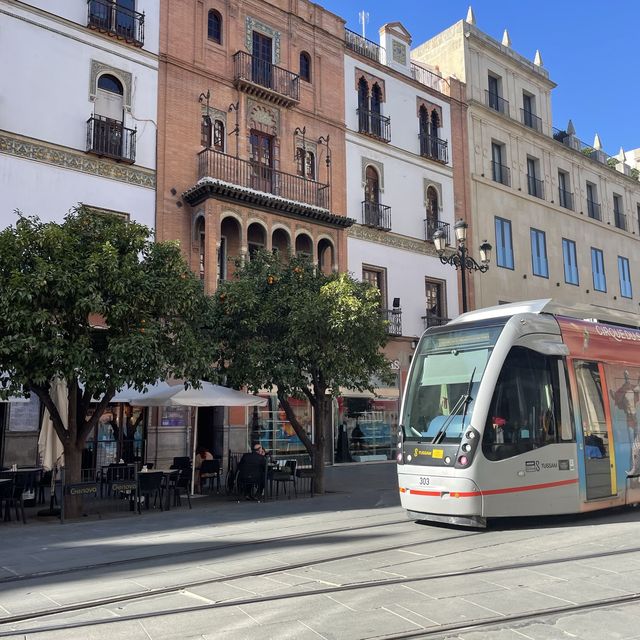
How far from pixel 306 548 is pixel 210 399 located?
234 inches

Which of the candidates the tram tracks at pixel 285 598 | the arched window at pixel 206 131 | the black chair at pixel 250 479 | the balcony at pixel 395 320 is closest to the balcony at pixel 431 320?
the balcony at pixel 395 320

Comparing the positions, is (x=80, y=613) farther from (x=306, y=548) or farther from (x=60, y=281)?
(x=60, y=281)

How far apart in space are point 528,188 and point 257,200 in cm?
1651

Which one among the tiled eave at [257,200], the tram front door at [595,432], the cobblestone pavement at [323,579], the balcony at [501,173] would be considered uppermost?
the balcony at [501,173]

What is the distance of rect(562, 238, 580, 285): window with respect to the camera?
110 feet

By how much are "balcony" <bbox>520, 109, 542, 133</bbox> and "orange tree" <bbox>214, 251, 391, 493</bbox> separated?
849 inches

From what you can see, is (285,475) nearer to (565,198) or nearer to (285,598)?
(285,598)

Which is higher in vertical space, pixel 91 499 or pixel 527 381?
pixel 527 381

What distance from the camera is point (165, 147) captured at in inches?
778

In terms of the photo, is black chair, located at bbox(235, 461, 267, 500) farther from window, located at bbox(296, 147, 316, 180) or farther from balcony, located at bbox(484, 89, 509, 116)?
balcony, located at bbox(484, 89, 509, 116)

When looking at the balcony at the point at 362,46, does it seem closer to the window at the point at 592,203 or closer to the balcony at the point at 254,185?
the balcony at the point at 254,185

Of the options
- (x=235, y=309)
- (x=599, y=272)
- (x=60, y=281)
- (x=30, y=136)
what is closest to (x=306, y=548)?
(x=60, y=281)

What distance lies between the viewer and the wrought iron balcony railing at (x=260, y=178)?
2034cm

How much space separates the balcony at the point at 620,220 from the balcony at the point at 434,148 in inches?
591
